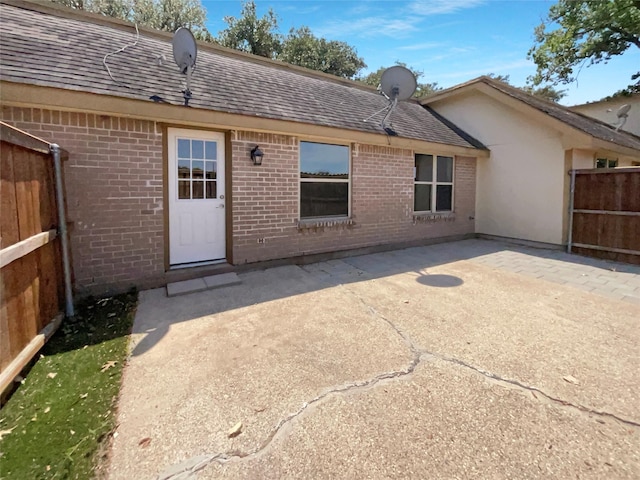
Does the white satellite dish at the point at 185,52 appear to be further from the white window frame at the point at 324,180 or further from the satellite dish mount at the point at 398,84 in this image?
the satellite dish mount at the point at 398,84

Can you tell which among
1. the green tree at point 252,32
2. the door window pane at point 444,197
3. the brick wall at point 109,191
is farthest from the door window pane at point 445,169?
the green tree at point 252,32

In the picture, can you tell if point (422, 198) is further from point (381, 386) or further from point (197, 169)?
point (381, 386)

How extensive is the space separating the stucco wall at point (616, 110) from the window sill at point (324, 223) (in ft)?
53.1

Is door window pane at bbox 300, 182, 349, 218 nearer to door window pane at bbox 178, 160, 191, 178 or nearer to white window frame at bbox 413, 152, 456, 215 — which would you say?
door window pane at bbox 178, 160, 191, 178

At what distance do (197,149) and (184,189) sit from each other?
2.45 ft

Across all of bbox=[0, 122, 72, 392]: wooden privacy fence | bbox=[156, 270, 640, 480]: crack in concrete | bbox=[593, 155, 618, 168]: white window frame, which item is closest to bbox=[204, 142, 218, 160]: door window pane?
bbox=[0, 122, 72, 392]: wooden privacy fence

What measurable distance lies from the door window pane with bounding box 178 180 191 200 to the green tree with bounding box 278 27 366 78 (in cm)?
2323

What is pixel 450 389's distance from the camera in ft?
8.41

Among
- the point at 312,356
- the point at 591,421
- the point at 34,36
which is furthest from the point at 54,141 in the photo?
the point at 591,421

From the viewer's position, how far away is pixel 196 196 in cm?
565

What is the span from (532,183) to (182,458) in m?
10.1

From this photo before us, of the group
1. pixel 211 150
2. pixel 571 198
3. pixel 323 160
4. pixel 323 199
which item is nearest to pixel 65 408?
pixel 211 150

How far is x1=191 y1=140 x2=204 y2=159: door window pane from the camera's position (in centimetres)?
555

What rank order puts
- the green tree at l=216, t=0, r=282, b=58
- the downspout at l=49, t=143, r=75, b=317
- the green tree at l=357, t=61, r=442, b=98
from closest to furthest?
the downspout at l=49, t=143, r=75, b=317 < the green tree at l=216, t=0, r=282, b=58 < the green tree at l=357, t=61, r=442, b=98
